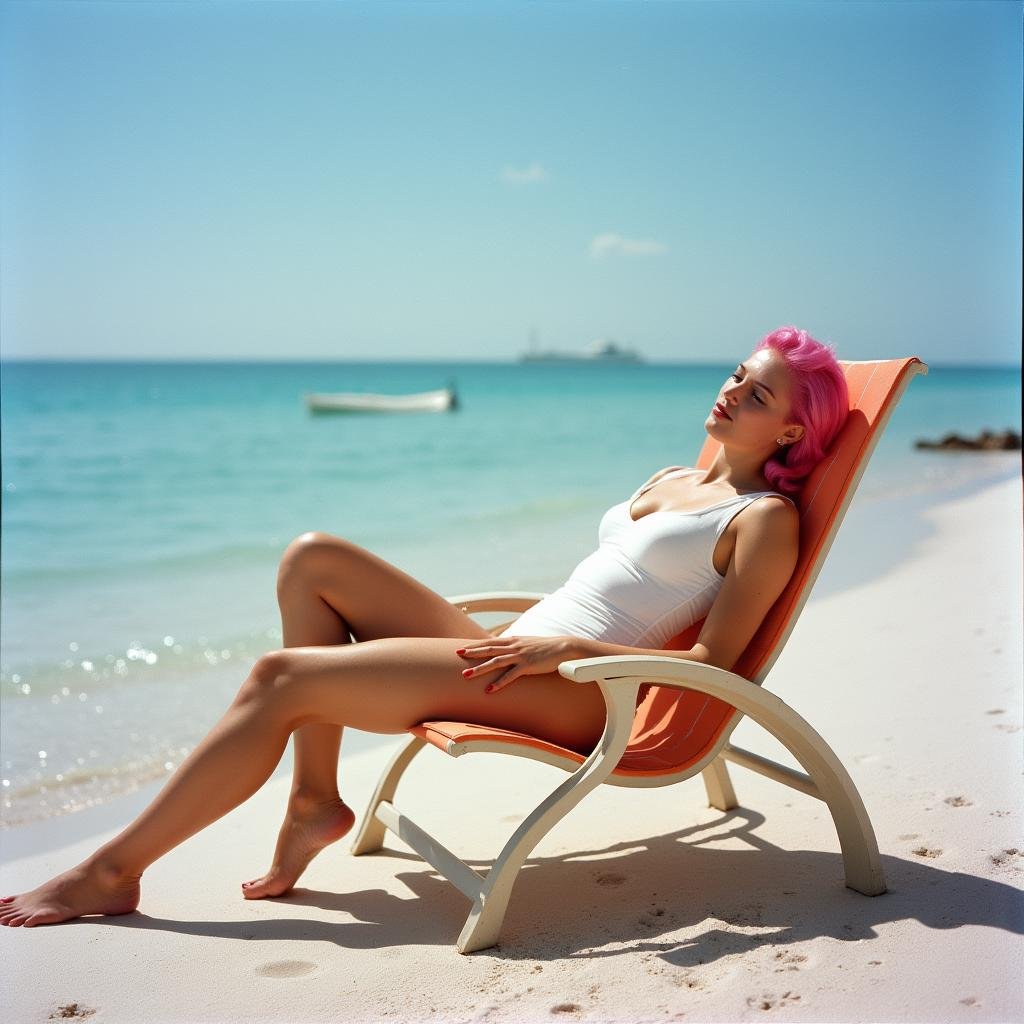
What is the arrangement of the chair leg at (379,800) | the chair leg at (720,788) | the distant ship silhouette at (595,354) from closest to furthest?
the chair leg at (379,800) < the chair leg at (720,788) < the distant ship silhouette at (595,354)

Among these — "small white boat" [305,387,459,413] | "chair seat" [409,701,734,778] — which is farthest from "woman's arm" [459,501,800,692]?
"small white boat" [305,387,459,413]

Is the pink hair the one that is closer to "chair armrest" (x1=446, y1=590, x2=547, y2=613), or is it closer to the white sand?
"chair armrest" (x1=446, y1=590, x2=547, y2=613)

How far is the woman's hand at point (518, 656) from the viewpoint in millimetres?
2607

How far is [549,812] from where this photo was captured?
2.51 metres

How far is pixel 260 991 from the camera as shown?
2357 millimetres

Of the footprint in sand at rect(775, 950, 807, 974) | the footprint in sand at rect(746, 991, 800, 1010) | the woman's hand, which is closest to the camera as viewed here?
the footprint in sand at rect(746, 991, 800, 1010)

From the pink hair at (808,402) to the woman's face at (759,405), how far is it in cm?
2

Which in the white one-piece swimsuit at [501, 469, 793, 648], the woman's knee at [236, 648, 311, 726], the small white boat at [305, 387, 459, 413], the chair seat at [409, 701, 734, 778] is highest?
the small white boat at [305, 387, 459, 413]

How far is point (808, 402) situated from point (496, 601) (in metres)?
1.08

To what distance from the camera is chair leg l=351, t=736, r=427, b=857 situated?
127 inches

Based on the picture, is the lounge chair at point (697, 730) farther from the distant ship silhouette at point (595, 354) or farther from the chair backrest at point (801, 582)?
the distant ship silhouette at point (595, 354)

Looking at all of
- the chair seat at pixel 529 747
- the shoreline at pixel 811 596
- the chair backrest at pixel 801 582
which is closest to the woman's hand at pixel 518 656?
the chair seat at pixel 529 747

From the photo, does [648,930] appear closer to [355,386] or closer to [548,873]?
[548,873]

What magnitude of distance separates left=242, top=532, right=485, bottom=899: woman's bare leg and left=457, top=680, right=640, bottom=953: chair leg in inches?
19.8
